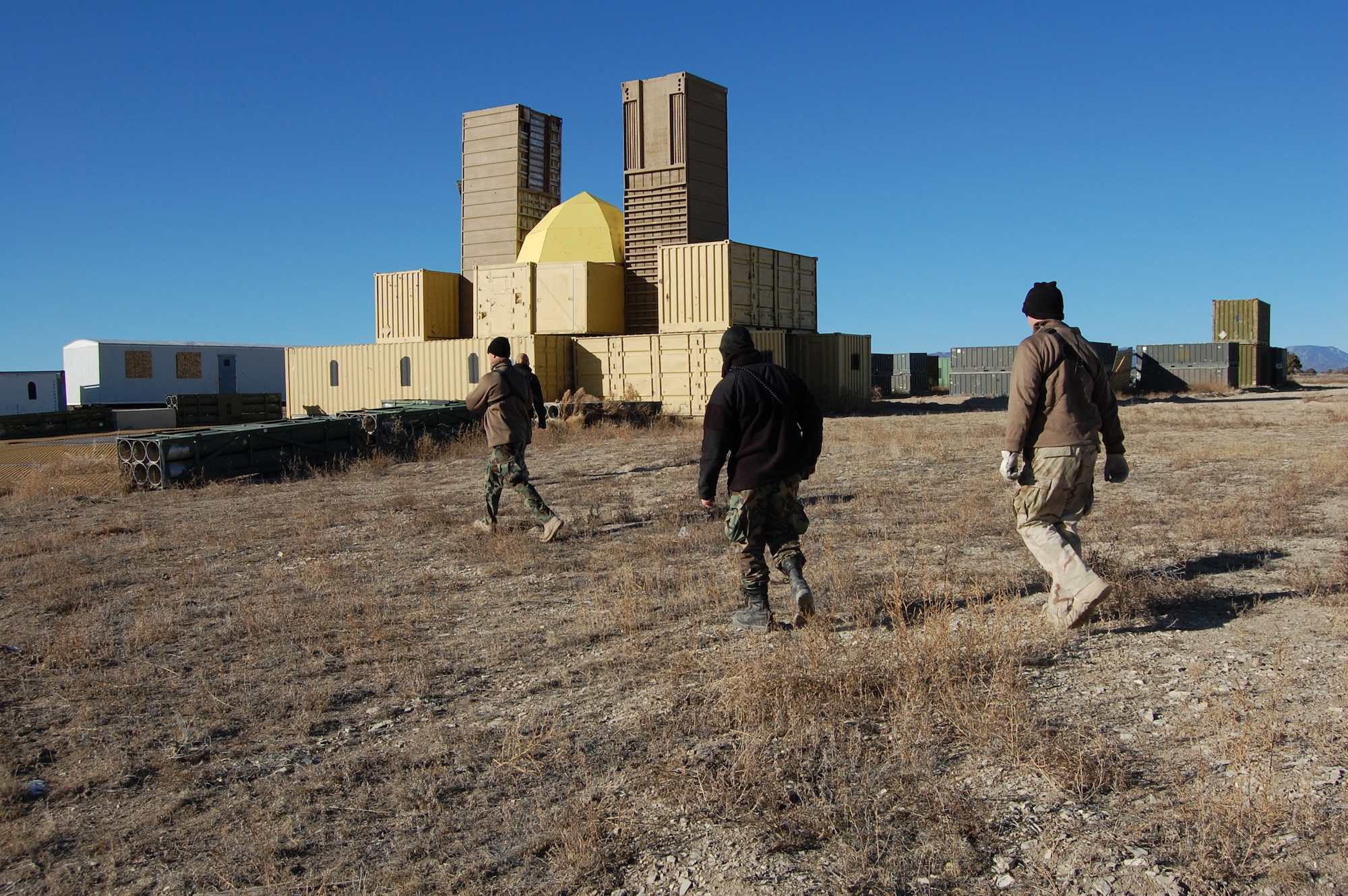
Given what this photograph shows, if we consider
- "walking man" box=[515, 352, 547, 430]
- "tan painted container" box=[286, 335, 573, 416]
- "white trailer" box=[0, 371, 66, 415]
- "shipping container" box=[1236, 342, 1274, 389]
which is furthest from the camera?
"shipping container" box=[1236, 342, 1274, 389]

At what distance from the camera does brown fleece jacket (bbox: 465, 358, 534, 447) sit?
8320mm

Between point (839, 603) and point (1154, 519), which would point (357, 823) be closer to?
point (839, 603)

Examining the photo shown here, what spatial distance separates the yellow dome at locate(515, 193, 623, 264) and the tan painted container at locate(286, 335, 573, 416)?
9.25 ft

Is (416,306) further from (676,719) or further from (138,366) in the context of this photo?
(676,719)

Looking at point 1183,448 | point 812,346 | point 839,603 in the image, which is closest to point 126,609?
point 839,603

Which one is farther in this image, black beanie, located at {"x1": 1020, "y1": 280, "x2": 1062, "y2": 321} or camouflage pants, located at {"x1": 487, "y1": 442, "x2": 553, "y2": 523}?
camouflage pants, located at {"x1": 487, "y1": 442, "x2": 553, "y2": 523}

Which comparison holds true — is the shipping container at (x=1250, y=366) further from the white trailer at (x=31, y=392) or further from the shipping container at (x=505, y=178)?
the white trailer at (x=31, y=392)

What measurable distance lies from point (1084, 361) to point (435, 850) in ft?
12.5

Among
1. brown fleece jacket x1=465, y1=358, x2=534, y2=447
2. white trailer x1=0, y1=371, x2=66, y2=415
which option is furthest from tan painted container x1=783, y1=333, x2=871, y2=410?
white trailer x1=0, y1=371, x2=66, y2=415

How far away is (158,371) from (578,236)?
23.2 meters

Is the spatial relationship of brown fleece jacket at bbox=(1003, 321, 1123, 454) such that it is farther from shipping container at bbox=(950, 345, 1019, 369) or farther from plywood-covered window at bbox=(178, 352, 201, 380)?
plywood-covered window at bbox=(178, 352, 201, 380)

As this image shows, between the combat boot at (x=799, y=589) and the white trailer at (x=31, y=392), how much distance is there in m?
38.4

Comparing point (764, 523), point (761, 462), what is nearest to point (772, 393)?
point (761, 462)

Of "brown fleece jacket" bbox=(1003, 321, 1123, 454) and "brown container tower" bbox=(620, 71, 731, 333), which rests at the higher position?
"brown container tower" bbox=(620, 71, 731, 333)
